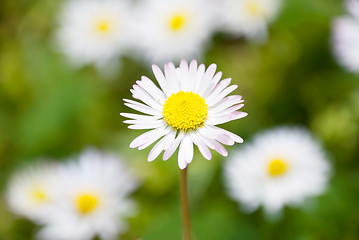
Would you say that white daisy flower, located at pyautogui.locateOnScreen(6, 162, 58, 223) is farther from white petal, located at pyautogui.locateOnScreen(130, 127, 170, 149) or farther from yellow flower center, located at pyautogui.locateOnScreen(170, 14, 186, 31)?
white petal, located at pyautogui.locateOnScreen(130, 127, 170, 149)

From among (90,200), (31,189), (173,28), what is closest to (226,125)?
(173,28)

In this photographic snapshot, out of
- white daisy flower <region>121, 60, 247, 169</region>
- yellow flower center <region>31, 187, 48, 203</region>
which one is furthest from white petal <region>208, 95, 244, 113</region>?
yellow flower center <region>31, 187, 48, 203</region>

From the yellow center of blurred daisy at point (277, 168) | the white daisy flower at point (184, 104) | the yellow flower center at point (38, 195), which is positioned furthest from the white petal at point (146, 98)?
the yellow flower center at point (38, 195)

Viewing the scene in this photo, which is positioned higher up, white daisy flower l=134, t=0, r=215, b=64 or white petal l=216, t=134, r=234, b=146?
white daisy flower l=134, t=0, r=215, b=64

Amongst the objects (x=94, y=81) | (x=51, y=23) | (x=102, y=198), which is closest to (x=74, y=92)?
(x=94, y=81)

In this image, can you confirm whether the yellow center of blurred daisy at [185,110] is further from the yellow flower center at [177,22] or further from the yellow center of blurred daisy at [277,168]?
the yellow flower center at [177,22]

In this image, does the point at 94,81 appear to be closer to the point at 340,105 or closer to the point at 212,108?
the point at 340,105
